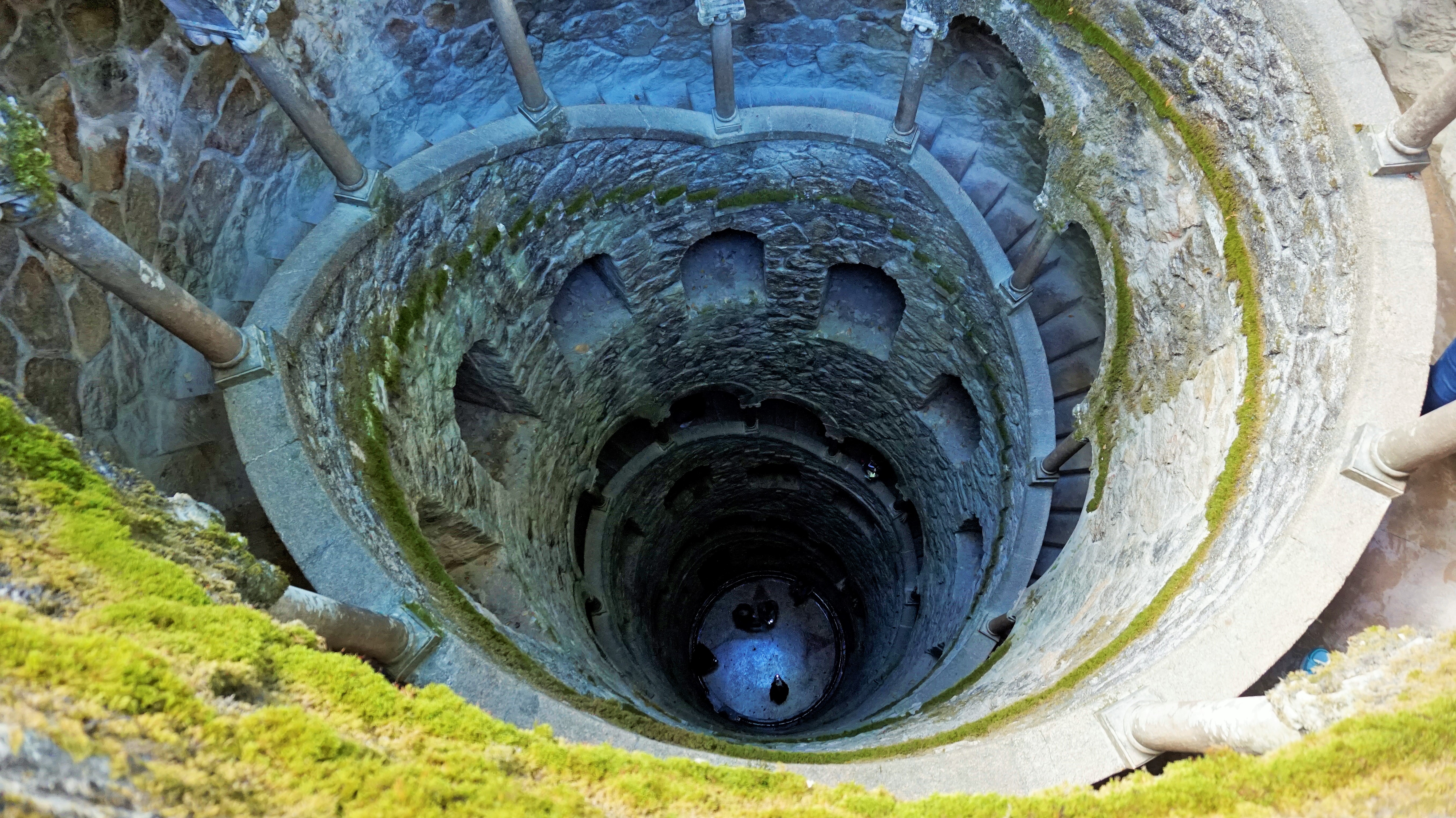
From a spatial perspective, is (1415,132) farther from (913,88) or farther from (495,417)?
(495,417)

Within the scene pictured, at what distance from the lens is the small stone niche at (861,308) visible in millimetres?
11172

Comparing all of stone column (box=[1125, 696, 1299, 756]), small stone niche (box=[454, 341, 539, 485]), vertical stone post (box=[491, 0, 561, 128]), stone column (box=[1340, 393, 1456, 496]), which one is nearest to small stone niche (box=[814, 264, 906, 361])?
small stone niche (box=[454, 341, 539, 485])

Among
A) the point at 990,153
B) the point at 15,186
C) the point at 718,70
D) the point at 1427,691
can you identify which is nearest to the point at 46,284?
the point at 15,186

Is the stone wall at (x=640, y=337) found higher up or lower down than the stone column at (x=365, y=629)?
higher up

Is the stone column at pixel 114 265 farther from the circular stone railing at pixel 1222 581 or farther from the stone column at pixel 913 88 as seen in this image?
the stone column at pixel 913 88

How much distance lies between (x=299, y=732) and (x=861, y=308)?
9.99m

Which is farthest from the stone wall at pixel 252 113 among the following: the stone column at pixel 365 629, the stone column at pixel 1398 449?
the stone column at pixel 1398 449

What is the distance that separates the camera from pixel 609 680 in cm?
725

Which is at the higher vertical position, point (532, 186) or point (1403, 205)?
point (532, 186)

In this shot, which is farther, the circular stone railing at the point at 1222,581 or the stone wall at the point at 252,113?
the stone wall at the point at 252,113

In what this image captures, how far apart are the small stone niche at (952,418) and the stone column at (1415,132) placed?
19.5 ft

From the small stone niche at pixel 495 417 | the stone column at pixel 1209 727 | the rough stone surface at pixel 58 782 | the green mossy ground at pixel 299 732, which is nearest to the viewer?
the rough stone surface at pixel 58 782

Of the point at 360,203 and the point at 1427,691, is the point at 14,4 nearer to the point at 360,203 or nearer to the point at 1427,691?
the point at 360,203

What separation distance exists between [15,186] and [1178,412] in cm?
790
